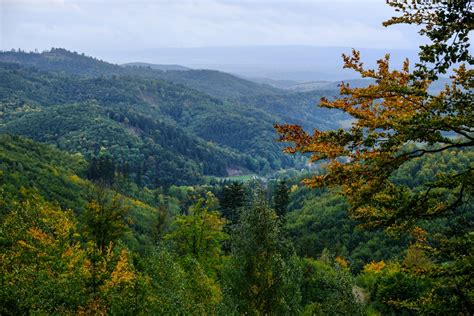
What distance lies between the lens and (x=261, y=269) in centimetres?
1727

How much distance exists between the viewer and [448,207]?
10.5 m

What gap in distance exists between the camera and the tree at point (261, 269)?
17.2 metres

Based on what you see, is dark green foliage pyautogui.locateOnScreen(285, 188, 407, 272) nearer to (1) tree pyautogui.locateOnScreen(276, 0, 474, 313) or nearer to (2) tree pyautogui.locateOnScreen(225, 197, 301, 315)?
(2) tree pyautogui.locateOnScreen(225, 197, 301, 315)

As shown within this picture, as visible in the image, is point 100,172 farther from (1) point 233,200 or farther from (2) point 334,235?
(1) point 233,200

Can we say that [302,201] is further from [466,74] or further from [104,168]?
[466,74]

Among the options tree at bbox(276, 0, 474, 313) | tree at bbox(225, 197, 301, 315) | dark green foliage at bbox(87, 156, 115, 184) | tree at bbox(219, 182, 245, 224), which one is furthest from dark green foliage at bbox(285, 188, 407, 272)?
dark green foliage at bbox(87, 156, 115, 184)

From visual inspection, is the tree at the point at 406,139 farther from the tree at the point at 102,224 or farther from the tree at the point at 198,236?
the tree at the point at 198,236

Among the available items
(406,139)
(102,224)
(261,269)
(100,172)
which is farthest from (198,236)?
(100,172)

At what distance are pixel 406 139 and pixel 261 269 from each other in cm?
989

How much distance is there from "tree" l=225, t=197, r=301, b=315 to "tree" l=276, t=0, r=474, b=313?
6.31 m

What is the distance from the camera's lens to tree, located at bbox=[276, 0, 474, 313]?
905cm

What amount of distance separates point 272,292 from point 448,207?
8813 mm

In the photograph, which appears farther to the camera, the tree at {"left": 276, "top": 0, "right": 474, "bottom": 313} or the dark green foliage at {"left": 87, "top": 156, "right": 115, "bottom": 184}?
the dark green foliage at {"left": 87, "top": 156, "right": 115, "bottom": 184}

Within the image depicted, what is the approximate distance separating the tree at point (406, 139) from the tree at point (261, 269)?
631 centimetres
